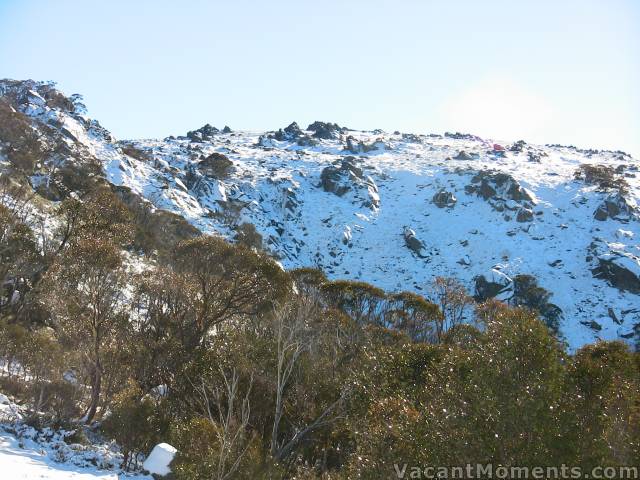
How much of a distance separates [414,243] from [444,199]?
18.3 m

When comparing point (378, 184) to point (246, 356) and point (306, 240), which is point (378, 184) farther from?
point (246, 356)

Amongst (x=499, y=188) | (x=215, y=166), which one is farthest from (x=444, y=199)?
(x=215, y=166)

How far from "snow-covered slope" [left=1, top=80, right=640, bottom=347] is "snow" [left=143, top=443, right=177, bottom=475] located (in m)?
54.8

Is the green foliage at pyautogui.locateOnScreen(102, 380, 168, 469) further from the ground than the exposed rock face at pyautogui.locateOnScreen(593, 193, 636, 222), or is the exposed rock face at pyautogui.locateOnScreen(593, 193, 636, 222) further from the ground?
the exposed rock face at pyautogui.locateOnScreen(593, 193, 636, 222)

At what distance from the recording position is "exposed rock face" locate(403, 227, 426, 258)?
80.2 m

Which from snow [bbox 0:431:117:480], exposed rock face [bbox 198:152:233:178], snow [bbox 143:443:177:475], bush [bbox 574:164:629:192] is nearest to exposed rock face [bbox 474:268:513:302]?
bush [bbox 574:164:629:192]

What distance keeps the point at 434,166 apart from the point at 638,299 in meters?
63.5

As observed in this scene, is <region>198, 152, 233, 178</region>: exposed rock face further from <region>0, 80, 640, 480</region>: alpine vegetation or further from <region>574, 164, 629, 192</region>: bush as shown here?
<region>574, 164, 629, 192</region>: bush

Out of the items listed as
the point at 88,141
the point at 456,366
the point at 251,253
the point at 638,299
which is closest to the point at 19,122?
the point at 88,141

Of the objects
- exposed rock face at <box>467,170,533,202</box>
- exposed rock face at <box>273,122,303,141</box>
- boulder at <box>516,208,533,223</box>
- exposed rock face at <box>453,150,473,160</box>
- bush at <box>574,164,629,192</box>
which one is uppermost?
exposed rock face at <box>273,122,303,141</box>

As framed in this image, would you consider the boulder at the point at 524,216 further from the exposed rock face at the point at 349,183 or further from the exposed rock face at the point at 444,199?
the exposed rock face at the point at 349,183

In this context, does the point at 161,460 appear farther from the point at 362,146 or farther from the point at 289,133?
the point at 289,133

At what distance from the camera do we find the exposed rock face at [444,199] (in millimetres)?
93531

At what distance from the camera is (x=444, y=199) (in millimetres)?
94438
